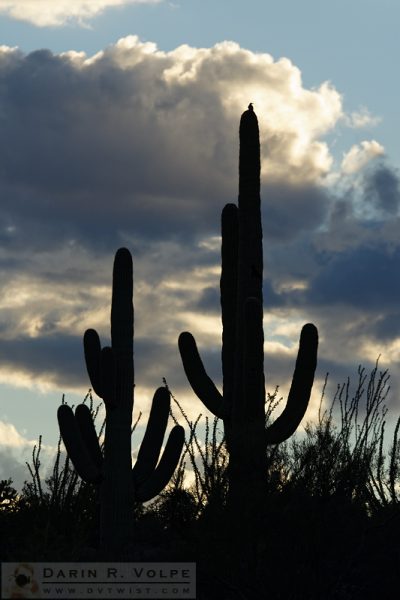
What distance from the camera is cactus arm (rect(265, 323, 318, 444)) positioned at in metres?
16.3

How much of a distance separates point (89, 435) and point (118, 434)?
Result: 73 cm

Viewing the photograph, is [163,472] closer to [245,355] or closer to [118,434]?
[118,434]

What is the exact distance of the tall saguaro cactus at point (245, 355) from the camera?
16281 millimetres

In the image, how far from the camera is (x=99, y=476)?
1750cm

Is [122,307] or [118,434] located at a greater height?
[122,307]

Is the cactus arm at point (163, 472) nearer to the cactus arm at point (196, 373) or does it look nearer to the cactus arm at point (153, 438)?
the cactus arm at point (153, 438)

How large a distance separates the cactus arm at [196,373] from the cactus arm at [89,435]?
182 centimetres

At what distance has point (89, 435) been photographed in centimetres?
1798

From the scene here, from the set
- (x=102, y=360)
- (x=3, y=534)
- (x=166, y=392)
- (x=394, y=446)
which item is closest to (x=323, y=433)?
(x=394, y=446)

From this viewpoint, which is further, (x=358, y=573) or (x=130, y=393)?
Result: (x=130, y=393)

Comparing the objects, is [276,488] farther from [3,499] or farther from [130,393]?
[3,499]

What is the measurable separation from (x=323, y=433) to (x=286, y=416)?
4.96 meters

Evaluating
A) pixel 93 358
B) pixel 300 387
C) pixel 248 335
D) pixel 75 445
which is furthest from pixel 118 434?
pixel 300 387

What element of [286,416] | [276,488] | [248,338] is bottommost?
[276,488]
